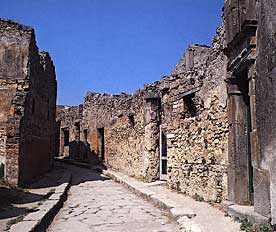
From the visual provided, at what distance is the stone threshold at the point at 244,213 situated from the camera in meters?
4.04

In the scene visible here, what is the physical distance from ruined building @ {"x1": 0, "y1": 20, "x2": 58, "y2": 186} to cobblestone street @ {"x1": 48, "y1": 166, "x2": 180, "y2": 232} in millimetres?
1798

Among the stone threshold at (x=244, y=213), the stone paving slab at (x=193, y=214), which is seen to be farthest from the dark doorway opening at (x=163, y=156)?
the stone threshold at (x=244, y=213)

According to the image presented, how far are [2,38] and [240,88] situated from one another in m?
7.60

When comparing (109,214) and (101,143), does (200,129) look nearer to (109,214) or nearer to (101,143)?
(109,214)

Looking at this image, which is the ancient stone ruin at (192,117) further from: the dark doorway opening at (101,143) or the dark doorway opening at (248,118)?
the dark doorway opening at (101,143)

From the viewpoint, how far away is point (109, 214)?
6.32 m

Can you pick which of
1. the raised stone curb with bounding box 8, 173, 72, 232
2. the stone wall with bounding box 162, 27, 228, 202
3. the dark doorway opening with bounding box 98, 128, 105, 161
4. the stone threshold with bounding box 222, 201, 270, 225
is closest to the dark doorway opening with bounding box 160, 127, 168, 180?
the stone wall with bounding box 162, 27, 228, 202

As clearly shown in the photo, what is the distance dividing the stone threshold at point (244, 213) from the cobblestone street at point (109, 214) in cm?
89

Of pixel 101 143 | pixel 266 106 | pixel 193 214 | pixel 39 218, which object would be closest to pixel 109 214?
pixel 39 218

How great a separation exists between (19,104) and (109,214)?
4.68 meters

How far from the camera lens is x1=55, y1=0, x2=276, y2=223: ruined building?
4188 mm

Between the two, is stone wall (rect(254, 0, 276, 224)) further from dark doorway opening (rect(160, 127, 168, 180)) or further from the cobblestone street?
dark doorway opening (rect(160, 127, 168, 180))

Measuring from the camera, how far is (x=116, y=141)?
1477 centimetres

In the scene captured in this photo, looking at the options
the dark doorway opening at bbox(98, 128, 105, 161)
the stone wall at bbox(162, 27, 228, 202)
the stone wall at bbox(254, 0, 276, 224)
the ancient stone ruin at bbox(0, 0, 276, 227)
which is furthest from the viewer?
the dark doorway opening at bbox(98, 128, 105, 161)
